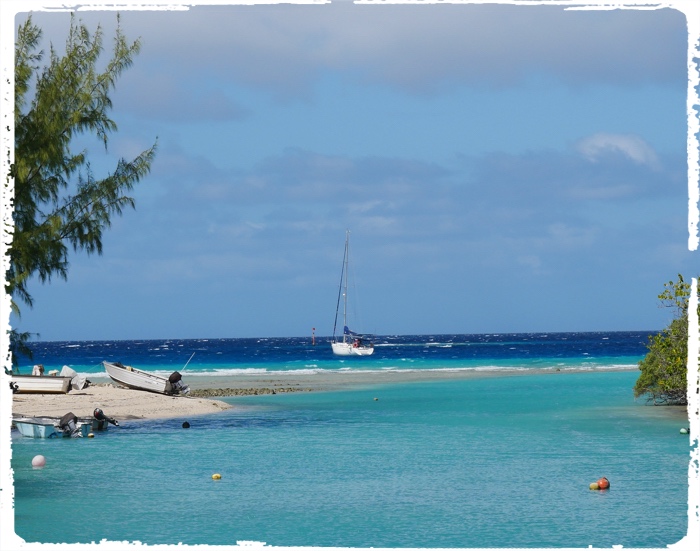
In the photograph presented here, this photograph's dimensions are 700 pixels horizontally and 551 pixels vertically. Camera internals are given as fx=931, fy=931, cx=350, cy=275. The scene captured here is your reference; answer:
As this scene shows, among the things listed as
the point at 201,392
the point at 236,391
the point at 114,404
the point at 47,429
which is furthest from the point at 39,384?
the point at 236,391

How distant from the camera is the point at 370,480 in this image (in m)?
21.6

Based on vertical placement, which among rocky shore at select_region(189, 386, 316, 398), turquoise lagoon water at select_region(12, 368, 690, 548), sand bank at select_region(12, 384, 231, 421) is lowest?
rocky shore at select_region(189, 386, 316, 398)

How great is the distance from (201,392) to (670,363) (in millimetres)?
27486

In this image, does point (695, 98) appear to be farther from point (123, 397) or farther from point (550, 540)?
point (123, 397)

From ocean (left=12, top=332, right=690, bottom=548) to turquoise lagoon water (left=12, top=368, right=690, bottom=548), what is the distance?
0.20ft

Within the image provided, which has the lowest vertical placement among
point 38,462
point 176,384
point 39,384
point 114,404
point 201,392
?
point 201,392

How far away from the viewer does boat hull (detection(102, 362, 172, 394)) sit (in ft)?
148

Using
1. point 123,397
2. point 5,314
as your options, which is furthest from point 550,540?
point 123,397

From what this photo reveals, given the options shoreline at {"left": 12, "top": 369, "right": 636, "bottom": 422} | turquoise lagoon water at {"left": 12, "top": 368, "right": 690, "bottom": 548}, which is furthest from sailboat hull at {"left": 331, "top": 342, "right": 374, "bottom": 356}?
turquoise lagoon water at {"left": 12, "top": 368, "right": 690, "bottom": 548}

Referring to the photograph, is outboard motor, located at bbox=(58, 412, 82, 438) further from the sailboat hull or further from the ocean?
the sailboat hull

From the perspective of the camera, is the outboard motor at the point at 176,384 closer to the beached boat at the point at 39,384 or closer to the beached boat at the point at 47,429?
the beached boat at the point at 39,384

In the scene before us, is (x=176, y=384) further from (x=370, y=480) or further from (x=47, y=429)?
(x=370, y=480)

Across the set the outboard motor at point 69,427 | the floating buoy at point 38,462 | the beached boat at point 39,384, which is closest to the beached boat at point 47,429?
the outboard motor at point 69,427

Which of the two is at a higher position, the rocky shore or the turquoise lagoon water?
the turquoise lagoon water
